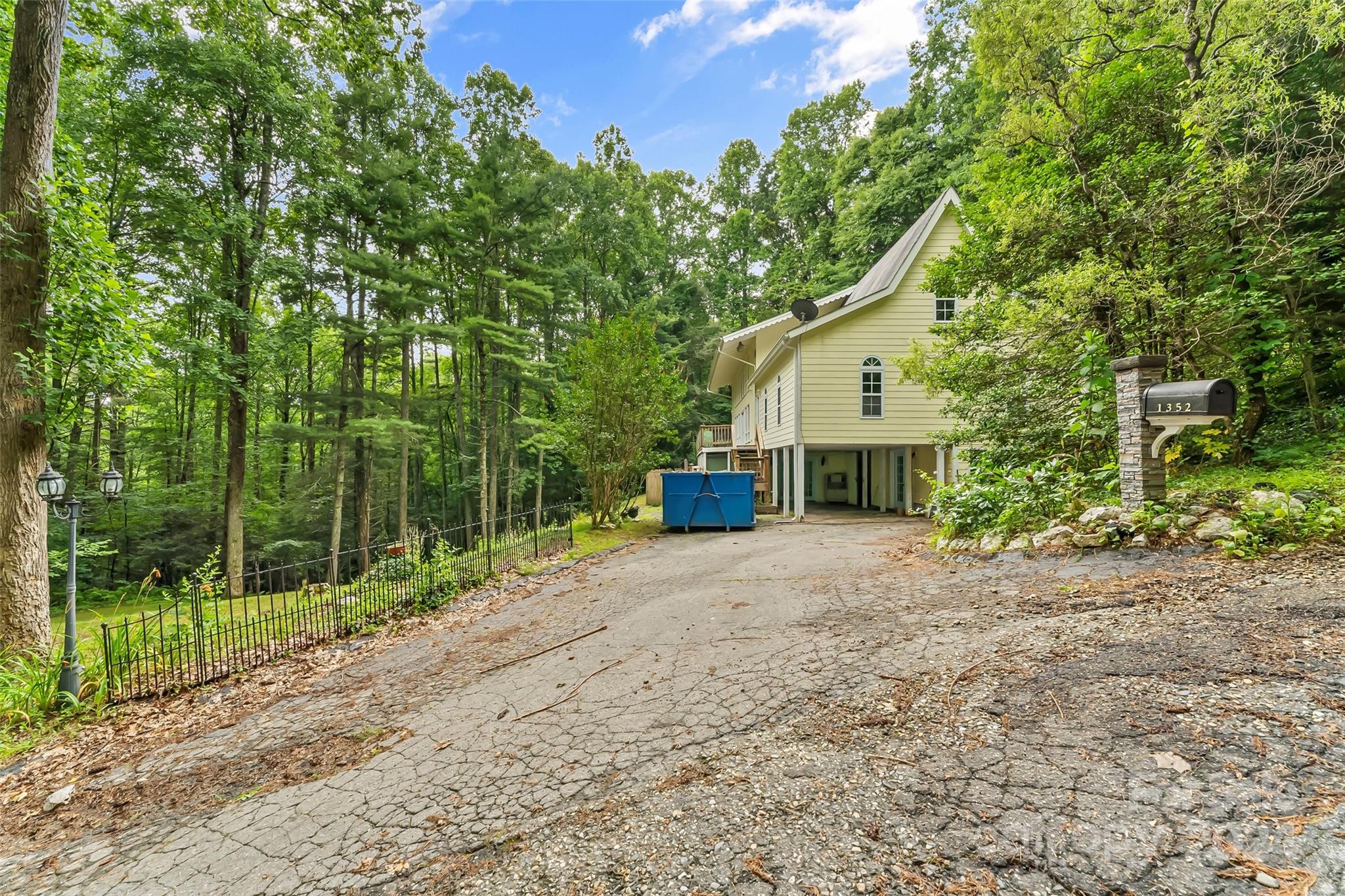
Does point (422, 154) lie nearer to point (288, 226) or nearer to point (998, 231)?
→ point (288, 226)

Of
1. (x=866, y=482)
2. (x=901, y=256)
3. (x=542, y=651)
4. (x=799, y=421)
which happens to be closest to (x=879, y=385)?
(x=799, y=421)

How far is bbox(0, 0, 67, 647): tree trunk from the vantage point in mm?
4684

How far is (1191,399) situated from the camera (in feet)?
15.8

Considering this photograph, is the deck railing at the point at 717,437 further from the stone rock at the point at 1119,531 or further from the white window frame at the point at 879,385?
the stone rock at the point at 1119,531

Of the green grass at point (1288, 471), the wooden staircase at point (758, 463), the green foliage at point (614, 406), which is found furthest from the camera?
the wooden staircase at point (758, 463)

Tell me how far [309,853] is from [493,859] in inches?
36.3

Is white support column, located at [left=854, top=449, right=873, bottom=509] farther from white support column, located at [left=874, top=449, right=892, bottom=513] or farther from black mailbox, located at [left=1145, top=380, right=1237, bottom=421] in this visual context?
black mailbox, located at [left=1145, top=380, right=1237, bottom=421]

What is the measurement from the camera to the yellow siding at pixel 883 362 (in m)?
13.4

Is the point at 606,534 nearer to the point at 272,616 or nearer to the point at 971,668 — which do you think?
the point at 272,616

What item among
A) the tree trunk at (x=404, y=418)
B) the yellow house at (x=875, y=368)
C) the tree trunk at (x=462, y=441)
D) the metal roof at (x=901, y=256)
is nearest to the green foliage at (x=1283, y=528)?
the yellow house at (x=875, y=368)

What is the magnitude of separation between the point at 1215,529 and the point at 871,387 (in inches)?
356

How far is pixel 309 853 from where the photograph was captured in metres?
2.26

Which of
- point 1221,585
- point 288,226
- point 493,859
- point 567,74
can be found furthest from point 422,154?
point 1221,585

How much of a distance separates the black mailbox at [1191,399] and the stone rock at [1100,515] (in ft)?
3.40
